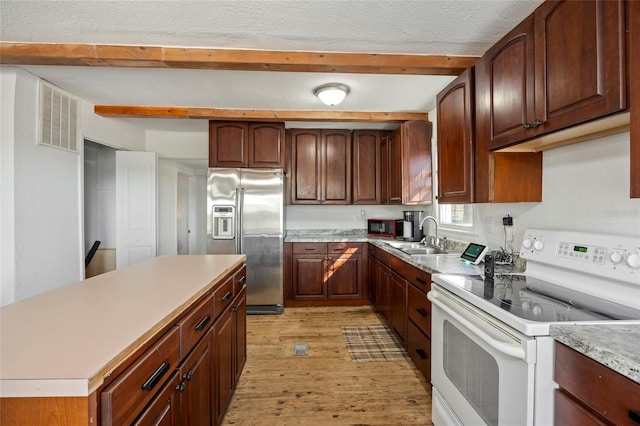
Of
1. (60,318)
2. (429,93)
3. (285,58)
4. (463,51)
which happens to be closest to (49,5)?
(285,58)

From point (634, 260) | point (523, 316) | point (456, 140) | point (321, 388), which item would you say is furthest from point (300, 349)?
point (634, 260)

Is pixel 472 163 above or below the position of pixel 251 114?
below

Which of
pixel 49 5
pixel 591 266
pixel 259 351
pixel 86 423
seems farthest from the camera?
pixel 259 351

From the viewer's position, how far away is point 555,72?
122 cm

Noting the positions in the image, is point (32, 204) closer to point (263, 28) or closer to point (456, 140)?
point (263, 28)

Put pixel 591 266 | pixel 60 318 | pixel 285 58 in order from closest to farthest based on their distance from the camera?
1. pixel 60 318
2. pixel 591 266
3. pixel 285 58

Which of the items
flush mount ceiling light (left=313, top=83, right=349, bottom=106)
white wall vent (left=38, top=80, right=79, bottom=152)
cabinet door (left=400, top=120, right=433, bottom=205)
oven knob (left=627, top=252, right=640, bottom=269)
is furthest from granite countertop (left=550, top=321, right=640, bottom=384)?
white wall vent (left=38, top=80, right=79, bottom=152)

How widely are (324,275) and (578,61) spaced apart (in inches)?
122

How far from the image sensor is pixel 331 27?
183 cm

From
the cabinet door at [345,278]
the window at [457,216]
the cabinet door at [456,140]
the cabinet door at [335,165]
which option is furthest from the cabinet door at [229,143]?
the window at [457,216]

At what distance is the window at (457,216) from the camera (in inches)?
106

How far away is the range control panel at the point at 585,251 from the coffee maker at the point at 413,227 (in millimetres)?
1932

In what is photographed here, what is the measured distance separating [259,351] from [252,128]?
2.54m

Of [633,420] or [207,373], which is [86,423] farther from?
[633,420]
